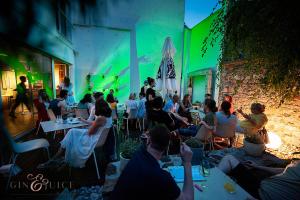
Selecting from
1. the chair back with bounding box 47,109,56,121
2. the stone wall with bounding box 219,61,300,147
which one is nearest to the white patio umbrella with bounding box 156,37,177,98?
the stone wall with bounding box 219,61,300,147

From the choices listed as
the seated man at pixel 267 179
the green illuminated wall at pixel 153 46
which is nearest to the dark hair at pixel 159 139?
the seated man at pixel 267 179

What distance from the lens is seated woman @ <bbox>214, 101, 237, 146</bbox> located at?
3857mm

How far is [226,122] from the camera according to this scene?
3.86 m

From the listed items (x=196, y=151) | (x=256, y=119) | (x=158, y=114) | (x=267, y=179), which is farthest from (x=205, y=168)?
(x=256, y=119)

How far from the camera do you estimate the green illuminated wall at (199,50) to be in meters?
8.20

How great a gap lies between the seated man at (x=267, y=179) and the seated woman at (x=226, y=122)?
1519mm

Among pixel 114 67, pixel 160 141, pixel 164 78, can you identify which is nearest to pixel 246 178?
pixel 160 141

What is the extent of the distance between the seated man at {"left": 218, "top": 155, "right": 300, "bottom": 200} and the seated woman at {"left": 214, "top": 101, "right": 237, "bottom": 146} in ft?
4.98

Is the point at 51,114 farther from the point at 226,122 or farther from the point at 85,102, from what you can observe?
the point at 226,122

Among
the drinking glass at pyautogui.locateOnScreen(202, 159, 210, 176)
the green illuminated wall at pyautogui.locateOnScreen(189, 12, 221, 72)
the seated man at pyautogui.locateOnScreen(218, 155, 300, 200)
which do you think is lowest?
the seated man at pyautogui.locateOnScreen(218, 155, 300, 200)

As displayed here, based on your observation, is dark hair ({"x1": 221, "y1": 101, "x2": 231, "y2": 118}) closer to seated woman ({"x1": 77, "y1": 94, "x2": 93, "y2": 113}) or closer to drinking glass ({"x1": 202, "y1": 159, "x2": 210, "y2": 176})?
drinking glass ({"x1": 202, "y1": 159, "x2": 210, "y2": 176})

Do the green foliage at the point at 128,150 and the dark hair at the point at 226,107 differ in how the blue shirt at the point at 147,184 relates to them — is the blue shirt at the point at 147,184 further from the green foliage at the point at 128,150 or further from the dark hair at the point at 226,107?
the dark hair at the point at 226,107

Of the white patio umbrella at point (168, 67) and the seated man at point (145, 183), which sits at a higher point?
the white patio umbrella at point (168, 67)

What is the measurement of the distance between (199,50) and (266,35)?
796 centimetres
